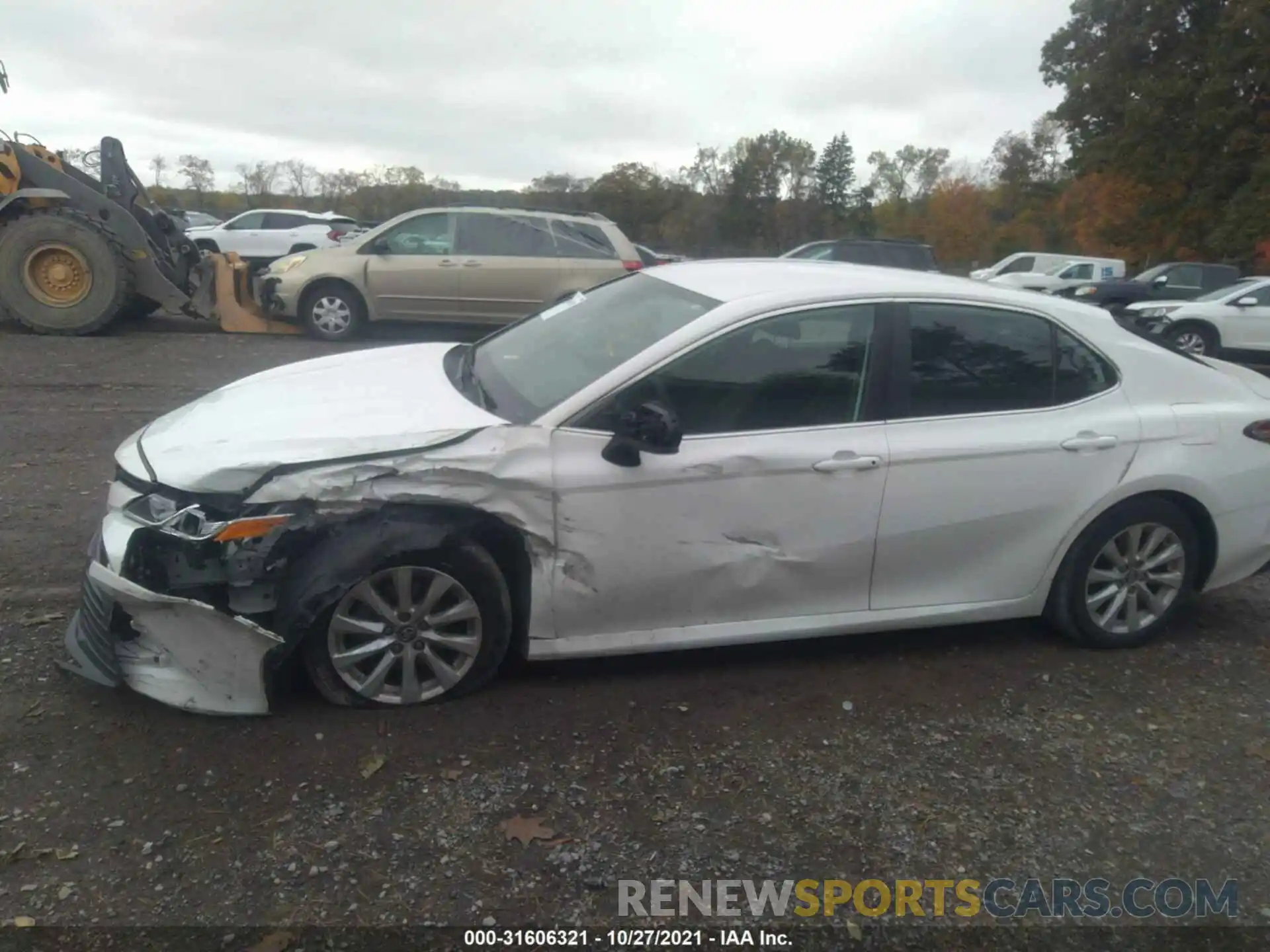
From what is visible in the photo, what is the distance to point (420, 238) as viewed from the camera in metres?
12.2

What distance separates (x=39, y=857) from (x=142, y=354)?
28.3 ft

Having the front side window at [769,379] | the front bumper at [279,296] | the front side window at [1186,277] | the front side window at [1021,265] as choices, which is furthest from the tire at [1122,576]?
the front side window at [1021,265]

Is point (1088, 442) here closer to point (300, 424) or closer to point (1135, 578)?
point (1135, 578)

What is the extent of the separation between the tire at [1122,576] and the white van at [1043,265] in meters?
27.0

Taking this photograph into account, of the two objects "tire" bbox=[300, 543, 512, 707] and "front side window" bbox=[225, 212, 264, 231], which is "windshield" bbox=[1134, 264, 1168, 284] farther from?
"tire" bbox=[300, 543, 512, 707]

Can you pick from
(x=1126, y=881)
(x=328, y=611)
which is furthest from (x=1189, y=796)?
(x=328, y=611)

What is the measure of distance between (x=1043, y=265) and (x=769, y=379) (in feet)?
99.1

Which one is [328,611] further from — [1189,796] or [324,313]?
[324,313]

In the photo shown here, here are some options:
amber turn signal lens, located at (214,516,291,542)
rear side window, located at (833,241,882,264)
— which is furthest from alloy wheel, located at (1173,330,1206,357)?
amber turn signal lens, located at (214,516,291,542)

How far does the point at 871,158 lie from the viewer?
212 ft

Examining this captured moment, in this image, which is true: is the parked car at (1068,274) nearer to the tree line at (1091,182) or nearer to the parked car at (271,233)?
the tree line at (1091,182)

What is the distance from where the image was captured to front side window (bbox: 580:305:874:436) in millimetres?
3730

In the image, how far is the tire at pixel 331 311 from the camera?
39.2 feet

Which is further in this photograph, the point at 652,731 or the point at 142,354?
the point at 142,354
